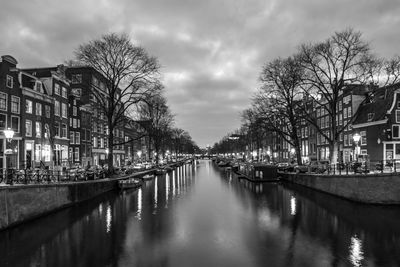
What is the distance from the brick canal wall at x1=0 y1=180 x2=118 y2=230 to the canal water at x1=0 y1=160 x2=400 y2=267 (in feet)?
2.45

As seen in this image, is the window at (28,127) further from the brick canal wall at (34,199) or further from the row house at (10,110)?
the brick canal wall at (34,199)

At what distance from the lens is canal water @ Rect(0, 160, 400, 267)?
16.8 m

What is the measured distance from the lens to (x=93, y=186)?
37156 millimetres

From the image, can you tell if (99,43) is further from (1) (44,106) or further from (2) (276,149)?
(2) (276,149)

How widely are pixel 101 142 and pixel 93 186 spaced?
4743 cm

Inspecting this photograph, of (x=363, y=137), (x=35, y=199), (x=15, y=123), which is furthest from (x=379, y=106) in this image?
(x=15, y=123)

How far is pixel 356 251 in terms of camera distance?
58.6 ft

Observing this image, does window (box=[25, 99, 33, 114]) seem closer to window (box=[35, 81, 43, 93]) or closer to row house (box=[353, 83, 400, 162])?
window (box=[35, 81, 43, 93])

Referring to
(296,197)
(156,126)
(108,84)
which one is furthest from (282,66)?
(156,126)

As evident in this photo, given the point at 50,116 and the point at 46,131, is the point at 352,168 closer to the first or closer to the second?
the point at 46,131

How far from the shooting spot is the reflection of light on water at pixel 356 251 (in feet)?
53.4

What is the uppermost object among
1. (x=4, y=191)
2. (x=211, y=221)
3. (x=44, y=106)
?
(x=44, y=106)

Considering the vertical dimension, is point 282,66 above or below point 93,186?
above

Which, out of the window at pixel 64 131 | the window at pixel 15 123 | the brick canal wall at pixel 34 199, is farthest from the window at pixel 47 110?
the brick canal wall at pixel 34 199
